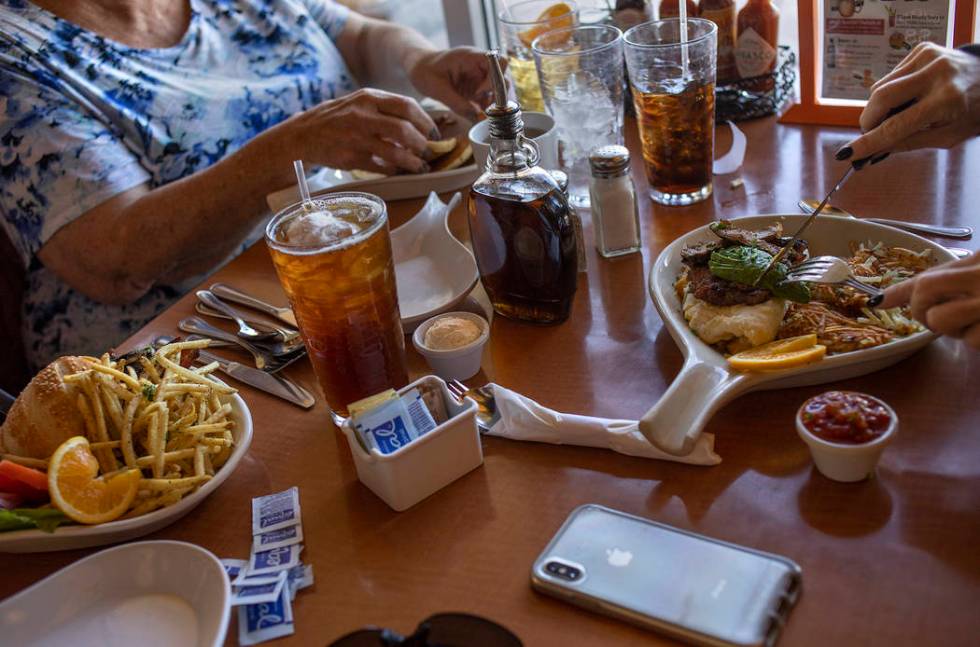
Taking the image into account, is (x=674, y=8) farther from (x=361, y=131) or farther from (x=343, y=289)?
(x=343, y=289)

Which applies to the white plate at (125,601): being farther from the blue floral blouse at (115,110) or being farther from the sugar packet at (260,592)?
the blue floral blouse at (115,110)

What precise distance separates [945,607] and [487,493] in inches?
19.3

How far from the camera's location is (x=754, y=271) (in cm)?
118

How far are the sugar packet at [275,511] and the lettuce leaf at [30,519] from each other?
22cm

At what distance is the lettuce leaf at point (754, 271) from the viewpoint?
117 centimetres

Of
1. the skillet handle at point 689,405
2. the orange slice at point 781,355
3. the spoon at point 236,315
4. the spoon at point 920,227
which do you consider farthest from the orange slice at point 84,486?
the spoon at point 920,227

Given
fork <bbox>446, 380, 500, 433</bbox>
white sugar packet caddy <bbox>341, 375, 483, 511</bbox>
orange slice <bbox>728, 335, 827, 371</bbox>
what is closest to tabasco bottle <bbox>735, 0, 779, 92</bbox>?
orange slice <bbox>728, 335, 827, 371</bbox>

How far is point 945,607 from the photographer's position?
805mm

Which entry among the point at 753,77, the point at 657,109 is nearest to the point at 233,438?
the point at 657,109

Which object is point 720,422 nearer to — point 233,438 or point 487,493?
point 487,493

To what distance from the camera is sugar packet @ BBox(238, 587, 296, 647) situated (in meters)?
0.90

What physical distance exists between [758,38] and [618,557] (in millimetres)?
1349

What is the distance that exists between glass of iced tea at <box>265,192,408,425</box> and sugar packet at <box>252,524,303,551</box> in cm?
20

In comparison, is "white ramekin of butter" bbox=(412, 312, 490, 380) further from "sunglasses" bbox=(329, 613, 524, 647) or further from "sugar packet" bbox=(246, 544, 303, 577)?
"sunglasses" bbox=(329, 613, 524, 647)
